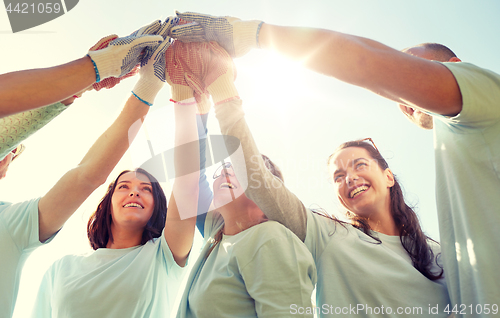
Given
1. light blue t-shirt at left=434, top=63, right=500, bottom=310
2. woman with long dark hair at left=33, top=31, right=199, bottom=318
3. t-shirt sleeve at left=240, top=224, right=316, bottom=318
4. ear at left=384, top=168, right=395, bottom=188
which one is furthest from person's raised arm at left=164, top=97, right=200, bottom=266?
light blue t-shirt at left=434, top=63, right=500, bottom=310

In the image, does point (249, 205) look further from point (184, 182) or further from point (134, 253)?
point (134, 253)

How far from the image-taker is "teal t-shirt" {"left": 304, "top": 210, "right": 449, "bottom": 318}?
174 cm

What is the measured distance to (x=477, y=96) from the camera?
138 centimetres

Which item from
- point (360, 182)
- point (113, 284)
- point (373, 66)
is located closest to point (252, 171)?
point (373, 66)

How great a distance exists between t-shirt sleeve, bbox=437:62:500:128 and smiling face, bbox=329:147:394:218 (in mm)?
1035

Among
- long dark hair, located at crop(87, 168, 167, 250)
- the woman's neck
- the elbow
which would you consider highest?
the elbow

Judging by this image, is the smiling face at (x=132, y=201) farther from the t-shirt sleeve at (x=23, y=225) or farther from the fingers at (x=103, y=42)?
the fingers at (x=103, y=42)

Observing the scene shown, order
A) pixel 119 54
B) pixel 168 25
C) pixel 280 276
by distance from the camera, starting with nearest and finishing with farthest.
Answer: pixel 280 276 < pixel 119 54 < pixel 168 25

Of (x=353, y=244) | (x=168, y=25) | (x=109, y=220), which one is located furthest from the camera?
(x=109, y=220)

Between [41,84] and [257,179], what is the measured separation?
1378mm

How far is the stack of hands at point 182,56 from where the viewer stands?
6.95 feet

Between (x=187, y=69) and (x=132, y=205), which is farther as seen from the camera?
(x=132, y=205)

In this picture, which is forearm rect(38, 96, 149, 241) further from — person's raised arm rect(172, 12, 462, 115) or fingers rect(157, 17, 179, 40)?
person's raised arm rect(172, 12, 462, 115)

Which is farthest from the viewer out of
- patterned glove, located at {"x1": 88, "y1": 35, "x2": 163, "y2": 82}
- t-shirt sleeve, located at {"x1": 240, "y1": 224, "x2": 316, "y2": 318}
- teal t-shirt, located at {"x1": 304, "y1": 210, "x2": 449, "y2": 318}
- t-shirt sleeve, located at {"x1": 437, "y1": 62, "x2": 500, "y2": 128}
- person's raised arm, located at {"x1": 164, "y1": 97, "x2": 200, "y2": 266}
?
person's raised arm, located at {"x1": 164, "y1": 97, "x2": 200, "y2": 266}
